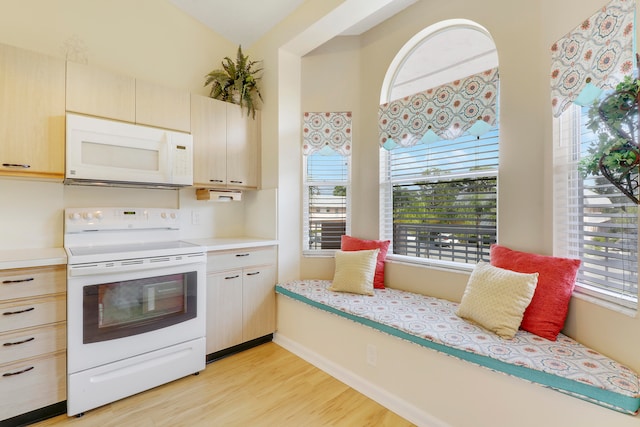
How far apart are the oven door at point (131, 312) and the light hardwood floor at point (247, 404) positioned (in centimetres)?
31

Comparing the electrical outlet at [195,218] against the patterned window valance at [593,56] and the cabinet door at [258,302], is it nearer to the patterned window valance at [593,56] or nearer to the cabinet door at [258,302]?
the cabinet door at [258,302]

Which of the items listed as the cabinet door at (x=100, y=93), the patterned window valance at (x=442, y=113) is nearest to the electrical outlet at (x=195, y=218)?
the cabinet door at (x=100, y=93)

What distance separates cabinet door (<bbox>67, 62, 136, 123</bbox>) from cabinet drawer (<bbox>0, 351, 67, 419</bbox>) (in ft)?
5.26

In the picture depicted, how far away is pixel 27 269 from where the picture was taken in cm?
171

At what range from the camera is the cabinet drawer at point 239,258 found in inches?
96.3

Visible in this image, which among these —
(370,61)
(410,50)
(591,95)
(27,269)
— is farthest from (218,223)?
(591,95)

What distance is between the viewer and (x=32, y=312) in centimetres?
172

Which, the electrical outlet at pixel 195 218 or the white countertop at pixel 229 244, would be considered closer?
the white countertop at pixel 229 244

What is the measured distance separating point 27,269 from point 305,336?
1.92m

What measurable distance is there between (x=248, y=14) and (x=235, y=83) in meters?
0.64

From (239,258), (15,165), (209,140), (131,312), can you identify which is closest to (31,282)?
(131,312)

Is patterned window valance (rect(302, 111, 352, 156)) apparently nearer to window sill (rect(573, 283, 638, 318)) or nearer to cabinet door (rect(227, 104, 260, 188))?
cabinet door (rect(227, 104, 260, 188))

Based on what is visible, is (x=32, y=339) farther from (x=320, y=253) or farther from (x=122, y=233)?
(x=320, y=253)

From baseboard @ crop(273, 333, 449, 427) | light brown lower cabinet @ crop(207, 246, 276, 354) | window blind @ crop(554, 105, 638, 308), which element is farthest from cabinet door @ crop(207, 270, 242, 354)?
window blind @ crop(554, 105, 638, 308)
